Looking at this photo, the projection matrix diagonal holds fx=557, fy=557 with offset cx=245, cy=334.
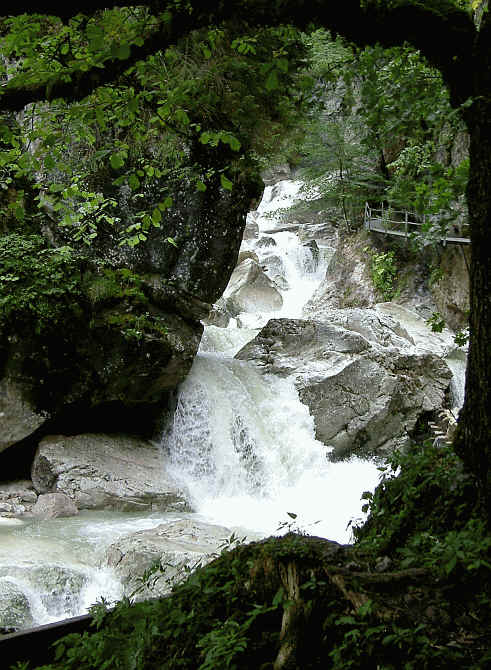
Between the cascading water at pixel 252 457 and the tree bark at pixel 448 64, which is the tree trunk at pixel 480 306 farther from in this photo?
the cascading water at pixel 252 457

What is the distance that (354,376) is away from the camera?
1245 cm

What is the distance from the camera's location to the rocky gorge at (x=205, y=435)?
23.4 feet

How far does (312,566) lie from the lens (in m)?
2.58

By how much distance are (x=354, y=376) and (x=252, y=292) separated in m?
10.7

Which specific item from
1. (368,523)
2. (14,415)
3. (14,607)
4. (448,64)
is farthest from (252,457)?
(448,64)

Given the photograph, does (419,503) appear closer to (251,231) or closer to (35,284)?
(35,284)

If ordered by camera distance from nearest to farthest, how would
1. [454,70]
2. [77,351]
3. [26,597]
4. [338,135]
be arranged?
[454,70], [26,597], [77,351], [338,135]

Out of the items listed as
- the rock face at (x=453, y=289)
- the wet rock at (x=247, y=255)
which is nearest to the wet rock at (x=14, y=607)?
the rock face at (x=453, y=289)

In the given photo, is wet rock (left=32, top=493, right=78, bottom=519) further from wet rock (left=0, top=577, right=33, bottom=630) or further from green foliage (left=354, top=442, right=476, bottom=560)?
green foliage (left=354, top=442, right=476, bottom=560)

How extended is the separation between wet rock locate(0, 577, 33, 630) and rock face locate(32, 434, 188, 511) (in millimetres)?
3238

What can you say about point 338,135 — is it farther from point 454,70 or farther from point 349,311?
point 454,70

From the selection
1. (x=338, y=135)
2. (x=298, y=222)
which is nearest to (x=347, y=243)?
(x=338, y=135)

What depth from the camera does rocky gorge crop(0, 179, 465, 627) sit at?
280 inches

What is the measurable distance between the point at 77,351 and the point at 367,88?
774 cm
